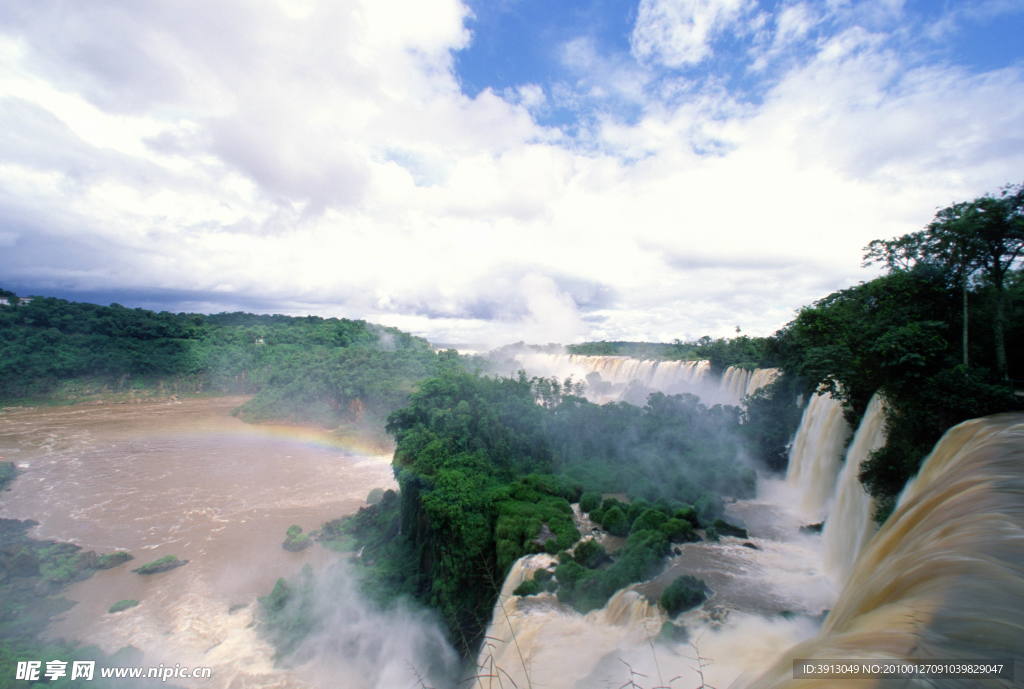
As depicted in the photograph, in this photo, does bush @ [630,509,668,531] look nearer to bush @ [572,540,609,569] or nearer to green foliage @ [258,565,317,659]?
bush @ [572,540,609,569]

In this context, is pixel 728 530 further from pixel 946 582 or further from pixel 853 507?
pixel 946 582

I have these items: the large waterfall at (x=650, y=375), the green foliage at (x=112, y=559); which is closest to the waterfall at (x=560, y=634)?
the green foliage at (x=112, y=559)

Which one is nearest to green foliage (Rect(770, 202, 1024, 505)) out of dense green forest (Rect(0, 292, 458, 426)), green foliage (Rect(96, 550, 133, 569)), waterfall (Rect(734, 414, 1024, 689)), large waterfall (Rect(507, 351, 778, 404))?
waterfall (Rect(734, 414, 1024, 689))

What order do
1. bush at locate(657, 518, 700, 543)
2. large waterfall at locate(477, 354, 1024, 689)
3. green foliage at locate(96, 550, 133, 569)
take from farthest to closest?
green foliage at locate(96, 550, 133, 569) → bush at locate(657, 518, 700, 543) → large waterfall at locate(477, 354, 1024, 689)

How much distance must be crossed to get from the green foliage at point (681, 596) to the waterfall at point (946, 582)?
4.01 m

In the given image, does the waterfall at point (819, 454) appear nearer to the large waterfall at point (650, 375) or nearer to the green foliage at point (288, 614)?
the large waterfall at point (650, 375)

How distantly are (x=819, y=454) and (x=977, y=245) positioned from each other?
9.35 meters

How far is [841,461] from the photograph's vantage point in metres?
17.3

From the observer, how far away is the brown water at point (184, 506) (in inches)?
632

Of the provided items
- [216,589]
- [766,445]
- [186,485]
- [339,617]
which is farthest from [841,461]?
[186,485]

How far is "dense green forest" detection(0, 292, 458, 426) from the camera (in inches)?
2088

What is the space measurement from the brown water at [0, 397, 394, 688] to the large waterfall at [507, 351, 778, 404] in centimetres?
2728

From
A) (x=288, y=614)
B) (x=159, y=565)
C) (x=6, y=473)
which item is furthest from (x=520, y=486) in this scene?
(x=6, y=473)

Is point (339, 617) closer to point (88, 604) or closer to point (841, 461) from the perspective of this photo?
point (88, 604)
